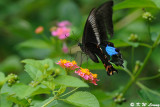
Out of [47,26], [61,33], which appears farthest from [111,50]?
[47,26]

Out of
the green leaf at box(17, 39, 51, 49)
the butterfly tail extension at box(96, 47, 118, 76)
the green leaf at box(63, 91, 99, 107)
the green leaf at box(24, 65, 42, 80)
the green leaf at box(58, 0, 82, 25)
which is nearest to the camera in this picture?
the green leaf at box(63, 91, 99, 107)

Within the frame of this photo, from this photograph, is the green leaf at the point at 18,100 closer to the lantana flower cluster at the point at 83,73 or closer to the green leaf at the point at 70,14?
the lantana flower cluster at the point at 83,73

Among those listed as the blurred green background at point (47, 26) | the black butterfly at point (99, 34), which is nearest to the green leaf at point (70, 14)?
the blurred green background at point (47, 26)

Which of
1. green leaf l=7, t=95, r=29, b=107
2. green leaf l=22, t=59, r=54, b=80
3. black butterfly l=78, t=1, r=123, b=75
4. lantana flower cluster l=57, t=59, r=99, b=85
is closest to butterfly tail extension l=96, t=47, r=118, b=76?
black butterfly l=78, t=1, r=123, b=75

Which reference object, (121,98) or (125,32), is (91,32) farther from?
(125,32)

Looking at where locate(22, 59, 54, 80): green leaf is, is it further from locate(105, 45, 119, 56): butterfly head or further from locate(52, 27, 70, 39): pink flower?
locate(52, 27, 70, 39): pink flower
